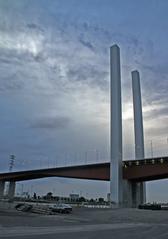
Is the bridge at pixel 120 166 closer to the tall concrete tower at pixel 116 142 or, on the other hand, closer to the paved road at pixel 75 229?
the tall concrete tower at pixel 116 142

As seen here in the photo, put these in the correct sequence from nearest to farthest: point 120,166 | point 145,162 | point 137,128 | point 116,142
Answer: point 116,142 → point 120,166 → point 145,162 → point 137,128

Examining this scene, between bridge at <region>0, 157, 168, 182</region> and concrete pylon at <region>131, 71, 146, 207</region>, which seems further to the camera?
concrete pylon at <region>131, 71, 146, 207</region>

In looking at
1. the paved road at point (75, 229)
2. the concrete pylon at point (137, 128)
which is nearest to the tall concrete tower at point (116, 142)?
the concrete pylon at point (137, 128)

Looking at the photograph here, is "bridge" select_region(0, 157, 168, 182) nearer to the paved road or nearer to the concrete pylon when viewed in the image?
the concrete pylon

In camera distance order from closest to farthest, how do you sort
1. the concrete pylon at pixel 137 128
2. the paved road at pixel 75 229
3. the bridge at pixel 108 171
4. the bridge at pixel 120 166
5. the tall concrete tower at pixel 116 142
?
the paved road at pixel 75 229
the tall concrete tower at pixel 116 142
the bridge at pixel 120 166
the bridge at pixel 108 171
the concrete pylon at pixel 137 128

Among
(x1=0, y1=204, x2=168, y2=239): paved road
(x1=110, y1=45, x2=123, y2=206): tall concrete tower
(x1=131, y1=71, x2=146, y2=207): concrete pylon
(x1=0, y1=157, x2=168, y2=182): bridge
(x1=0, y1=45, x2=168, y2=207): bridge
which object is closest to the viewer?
(x1=0, y1=204, x2=168, y2=239): paved road

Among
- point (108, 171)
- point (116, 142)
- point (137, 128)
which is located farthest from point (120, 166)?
point (137, 128)

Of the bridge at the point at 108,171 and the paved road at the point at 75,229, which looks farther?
the bridge at the point at 108,171

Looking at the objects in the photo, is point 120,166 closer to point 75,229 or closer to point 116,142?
point 116,142

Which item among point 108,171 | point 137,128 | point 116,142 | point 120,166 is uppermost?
point 137,128

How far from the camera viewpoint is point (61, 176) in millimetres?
103875

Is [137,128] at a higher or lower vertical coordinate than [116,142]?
higher

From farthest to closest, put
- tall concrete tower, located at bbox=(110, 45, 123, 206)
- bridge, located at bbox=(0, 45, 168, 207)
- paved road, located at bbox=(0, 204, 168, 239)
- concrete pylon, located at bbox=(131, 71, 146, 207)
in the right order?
concrete pylon, located at bbox=(131, 71, 146, 207), bridge, located at bbox=(0, 45, 168, 207), tall concrete tower, located at bbox=(110, 45, 123, 206), paved road, located at bbox=(0, 204, 168, 239)

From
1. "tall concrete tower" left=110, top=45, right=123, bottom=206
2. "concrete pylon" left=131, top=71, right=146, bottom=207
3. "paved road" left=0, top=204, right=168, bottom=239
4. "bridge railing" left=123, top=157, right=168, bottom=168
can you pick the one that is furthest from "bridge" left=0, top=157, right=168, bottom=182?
"paved road" left=0, top=204, right=168, bottom=239
